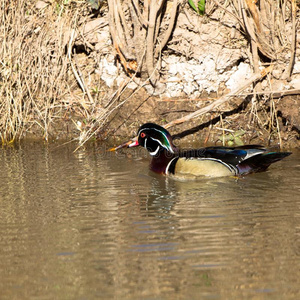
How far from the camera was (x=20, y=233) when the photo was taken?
4.93 m

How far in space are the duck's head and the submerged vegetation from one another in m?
1.21

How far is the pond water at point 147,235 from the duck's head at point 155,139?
48 centimetres

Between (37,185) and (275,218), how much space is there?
2871 mm

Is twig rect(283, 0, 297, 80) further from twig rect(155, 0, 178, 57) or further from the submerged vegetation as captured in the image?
twig rect(155, 0, 178, 57)

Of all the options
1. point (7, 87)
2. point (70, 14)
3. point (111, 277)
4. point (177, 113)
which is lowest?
point (111, 277)

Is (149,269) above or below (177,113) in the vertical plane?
below

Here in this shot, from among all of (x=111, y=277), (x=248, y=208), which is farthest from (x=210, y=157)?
(x=111, y=277)

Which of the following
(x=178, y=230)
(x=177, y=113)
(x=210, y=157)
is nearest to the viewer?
(x=178, y=230)

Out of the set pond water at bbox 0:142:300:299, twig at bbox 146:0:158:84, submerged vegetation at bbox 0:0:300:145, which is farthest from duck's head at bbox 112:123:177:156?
twig at bbox 146:0:158:84

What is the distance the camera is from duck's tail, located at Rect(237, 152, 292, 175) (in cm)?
692

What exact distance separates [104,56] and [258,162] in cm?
395

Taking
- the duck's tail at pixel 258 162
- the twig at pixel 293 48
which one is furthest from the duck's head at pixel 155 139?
the twig at pixel 293 48

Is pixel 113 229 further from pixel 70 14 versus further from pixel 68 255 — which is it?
pixel 70 14

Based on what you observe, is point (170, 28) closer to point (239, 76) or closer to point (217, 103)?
point (239, 76)
